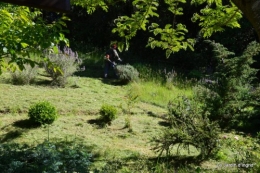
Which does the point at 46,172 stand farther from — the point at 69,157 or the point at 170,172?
the point at 170,172

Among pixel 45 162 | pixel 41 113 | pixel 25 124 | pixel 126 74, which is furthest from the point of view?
pixel 126 74

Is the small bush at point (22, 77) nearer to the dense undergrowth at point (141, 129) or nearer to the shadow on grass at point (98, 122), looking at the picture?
the dense undergrowth at point (141, 129)

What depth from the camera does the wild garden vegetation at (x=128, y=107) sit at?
11.1ft

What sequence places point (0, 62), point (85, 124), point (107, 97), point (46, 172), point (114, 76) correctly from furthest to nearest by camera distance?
point (114, 76) < point (107, 97) < point (85, 124) < point (0, 62) < point (46, 172)

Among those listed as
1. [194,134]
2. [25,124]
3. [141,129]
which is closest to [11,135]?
[25,124]

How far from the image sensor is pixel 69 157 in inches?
139

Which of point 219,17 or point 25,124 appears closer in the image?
point 219,17

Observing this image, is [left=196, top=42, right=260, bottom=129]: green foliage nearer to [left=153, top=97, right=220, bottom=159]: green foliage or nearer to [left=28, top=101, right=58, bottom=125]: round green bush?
[left=153, top=97, right=220, bottom=159]: green foliage

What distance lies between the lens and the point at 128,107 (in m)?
8.45

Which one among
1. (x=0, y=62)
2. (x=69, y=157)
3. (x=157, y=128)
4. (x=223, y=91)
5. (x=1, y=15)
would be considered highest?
(x=1, y=15)

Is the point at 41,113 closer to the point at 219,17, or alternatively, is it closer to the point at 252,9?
the point at 219,17

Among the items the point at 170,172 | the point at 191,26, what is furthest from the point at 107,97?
the point at 191,26

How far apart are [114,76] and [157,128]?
16.9 ft

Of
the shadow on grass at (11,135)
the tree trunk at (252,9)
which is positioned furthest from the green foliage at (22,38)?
the shadow on grass at (11,135)
